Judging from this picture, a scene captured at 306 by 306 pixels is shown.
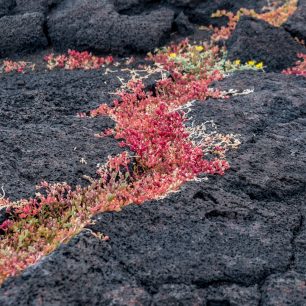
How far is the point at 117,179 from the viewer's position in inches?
263

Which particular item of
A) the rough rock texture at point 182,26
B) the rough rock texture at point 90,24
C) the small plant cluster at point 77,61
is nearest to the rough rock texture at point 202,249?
the small plant cluster at point 77,61

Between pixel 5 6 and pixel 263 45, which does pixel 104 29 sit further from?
pixel 263 45

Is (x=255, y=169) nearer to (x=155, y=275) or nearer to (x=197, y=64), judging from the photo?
(x=155, y=275)

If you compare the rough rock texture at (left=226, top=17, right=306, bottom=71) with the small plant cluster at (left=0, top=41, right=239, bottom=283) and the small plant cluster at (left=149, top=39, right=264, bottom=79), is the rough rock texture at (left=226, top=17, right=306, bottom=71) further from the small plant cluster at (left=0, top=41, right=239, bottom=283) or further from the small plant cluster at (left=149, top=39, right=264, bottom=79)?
the small plant cluster at (left=0, top=41, right=239, bottom=283)

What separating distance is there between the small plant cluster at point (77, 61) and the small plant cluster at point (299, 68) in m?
3.54

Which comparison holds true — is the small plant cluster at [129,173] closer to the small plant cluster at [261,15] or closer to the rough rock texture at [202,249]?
the rough rock texture at [202,249]

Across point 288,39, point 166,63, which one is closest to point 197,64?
point 166,63

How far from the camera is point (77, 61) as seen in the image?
10766 millimetres

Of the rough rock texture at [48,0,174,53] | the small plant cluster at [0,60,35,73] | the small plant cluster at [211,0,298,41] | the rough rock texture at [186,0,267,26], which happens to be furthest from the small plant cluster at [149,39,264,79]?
the small plant cluster at [0,60,35,73]

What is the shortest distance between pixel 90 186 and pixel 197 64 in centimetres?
488

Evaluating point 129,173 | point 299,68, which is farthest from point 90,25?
point 129,173

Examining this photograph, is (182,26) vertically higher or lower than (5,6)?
lower

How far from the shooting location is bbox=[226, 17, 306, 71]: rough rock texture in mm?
10883

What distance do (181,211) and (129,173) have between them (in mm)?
1046
